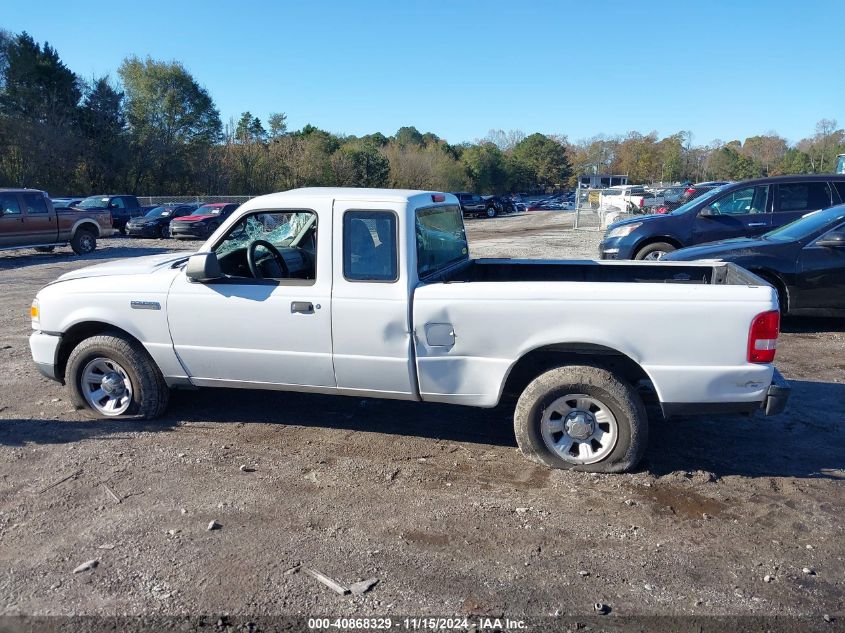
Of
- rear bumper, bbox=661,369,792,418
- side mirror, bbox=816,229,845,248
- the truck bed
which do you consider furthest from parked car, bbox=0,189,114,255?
rear bumper, bbox=661,369,792,418

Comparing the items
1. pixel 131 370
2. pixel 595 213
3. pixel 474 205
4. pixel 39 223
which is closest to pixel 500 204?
pixel 474 205

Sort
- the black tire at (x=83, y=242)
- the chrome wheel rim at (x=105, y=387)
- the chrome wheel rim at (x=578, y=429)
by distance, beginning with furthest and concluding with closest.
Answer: the black tire at (x=83, y=242)
the chrome wheel rim at (x=105, y=387)
the chrome wheel rim at (x=578, y=429)

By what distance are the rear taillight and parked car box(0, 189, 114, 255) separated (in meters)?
18.9

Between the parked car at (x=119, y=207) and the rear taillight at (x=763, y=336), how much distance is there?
2970 centimetres

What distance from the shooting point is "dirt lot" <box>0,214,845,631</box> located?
3412mm

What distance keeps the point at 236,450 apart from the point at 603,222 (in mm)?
28065

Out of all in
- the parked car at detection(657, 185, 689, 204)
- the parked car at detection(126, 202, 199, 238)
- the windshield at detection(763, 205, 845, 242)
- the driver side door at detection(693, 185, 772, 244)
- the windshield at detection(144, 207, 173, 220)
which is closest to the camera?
the windshield at detection(763, 205, 845, 242)

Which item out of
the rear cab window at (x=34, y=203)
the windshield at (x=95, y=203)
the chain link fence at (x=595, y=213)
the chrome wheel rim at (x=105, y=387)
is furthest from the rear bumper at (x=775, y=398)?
the windshield at (x=95, y=203)

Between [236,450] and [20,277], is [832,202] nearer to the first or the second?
[236,450]

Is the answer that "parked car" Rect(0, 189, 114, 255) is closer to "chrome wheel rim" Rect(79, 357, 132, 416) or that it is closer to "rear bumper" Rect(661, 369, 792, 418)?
"chrome wheel rim" Rect(79, 357, 132, 416)

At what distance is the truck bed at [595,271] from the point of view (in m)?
5.73

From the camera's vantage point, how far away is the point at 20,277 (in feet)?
52.6

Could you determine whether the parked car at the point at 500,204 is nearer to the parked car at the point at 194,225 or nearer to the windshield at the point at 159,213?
the windshield at the point at 159,213

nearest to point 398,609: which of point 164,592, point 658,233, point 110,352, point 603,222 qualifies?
point 164,592
